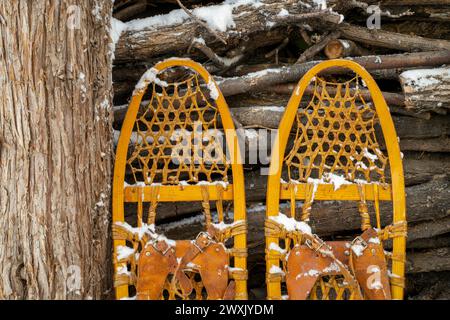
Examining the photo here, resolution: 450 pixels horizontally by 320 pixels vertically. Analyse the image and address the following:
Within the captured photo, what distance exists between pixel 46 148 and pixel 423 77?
1.71 metres

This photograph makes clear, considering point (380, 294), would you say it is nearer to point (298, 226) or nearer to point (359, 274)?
point (359, 274)

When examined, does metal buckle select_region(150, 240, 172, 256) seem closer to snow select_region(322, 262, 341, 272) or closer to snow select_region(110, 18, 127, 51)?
snow select_region(322, 262, 341, 272)

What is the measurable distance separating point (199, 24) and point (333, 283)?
132 centimetres

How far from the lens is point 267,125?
99.4 inches

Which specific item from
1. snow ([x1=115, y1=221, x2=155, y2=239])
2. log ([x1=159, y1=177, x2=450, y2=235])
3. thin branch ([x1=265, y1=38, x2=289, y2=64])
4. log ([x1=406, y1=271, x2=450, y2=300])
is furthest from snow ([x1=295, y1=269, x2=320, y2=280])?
thin branch ([x1=265, y1=38, x2=289, y2=64])

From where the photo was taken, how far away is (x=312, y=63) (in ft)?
8.28

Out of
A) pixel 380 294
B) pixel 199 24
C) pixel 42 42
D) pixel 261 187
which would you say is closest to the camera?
pixel 42 42

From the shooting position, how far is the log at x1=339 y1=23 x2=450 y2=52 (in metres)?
2.62

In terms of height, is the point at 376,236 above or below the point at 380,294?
above

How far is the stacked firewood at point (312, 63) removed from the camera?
7.98 feet

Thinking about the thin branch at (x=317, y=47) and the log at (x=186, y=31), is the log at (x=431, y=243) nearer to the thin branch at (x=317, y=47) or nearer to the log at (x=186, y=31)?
the thin branch at (x=317, y=47)

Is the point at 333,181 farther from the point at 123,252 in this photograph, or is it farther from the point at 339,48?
the point at 123,252

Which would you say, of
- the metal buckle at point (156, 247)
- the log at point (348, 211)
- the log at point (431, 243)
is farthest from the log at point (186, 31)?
the log at point (431, 243)

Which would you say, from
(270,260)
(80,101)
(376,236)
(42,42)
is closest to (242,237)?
(270,260)
